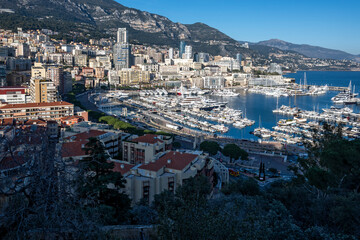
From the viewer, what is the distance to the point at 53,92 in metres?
17.5

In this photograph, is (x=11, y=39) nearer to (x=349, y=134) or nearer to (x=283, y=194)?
(x=349, y=134)

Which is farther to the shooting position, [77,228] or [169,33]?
[169,33]

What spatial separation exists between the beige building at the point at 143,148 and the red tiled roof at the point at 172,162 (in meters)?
1.03

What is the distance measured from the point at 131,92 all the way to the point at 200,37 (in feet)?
214

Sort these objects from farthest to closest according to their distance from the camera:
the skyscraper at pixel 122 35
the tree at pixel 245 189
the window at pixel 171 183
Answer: the skyscraper at pixel 122 35
the window at pixel 171 183
the tree at pixel 245 189

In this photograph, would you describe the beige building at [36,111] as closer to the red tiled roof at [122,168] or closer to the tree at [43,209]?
the red tiled roof at [122,168]

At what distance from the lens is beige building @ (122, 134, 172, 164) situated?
834cm

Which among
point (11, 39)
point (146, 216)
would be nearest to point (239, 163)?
point (146, 216)

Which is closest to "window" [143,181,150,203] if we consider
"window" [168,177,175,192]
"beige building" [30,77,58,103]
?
"window" [168,177,175,192]

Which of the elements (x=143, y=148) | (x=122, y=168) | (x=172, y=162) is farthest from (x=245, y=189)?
(x=143, y=148)

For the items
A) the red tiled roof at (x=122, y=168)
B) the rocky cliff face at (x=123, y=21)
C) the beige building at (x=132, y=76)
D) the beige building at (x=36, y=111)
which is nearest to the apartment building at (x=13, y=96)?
the beige building at (x=36, y=111)

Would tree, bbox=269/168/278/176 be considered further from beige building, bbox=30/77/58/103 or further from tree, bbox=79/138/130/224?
beige building, bbox=30/77/58/103

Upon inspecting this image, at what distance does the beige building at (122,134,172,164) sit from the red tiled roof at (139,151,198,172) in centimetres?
103

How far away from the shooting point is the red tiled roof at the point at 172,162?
6508mm
